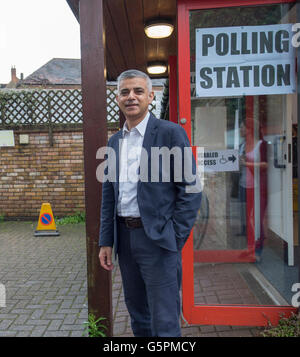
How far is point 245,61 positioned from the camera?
9.37 feet

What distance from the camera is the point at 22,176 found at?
25.6 feet

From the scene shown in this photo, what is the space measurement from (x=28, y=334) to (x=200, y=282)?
1.63m

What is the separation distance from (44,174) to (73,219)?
4.06ft

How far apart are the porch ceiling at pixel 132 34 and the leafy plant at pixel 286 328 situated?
9.99ft

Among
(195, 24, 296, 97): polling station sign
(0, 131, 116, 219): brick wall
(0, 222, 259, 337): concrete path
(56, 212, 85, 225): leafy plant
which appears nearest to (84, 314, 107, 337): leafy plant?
(0, 222, 259, 337): concrete path

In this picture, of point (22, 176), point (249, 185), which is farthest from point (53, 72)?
point (249, 185)

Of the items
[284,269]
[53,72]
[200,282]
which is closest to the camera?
[200,282]

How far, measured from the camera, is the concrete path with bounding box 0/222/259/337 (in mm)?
3086

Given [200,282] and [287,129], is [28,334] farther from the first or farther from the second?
[287,129]

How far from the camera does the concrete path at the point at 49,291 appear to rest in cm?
309

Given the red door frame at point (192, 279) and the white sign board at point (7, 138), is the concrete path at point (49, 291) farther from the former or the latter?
the white sign board at point (7, 138)

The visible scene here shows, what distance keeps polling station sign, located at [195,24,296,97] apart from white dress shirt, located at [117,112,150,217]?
96 centimetres

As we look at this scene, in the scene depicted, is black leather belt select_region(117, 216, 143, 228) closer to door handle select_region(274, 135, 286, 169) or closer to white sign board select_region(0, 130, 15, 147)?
door handle select_region(274, 135, 286, 169)

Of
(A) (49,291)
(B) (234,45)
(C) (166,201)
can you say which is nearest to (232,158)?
(B) (234,45)
